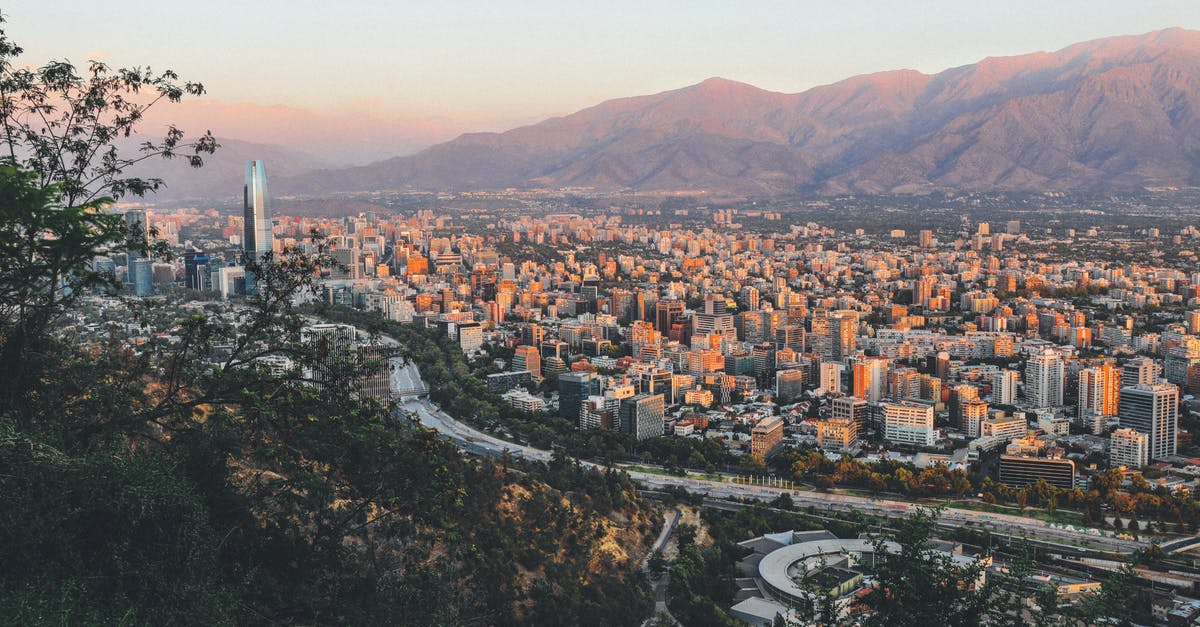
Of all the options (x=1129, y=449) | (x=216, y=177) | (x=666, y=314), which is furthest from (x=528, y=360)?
(x=216, y=177)

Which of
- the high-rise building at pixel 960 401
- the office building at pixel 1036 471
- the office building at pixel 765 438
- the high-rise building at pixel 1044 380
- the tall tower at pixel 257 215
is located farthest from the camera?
the tall tower at pixel 257 215

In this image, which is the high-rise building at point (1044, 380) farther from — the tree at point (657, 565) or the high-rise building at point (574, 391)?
the tree at point (657, 565)

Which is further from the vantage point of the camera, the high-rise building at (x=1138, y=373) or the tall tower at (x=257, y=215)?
the tall tower at (x=257, y=215)

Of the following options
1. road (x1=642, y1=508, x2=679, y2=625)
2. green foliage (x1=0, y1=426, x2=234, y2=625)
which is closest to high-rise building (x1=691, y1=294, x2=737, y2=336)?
road (x1=642, y1=508, x2=679, y2=625)

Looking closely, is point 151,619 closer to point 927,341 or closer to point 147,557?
point 147,557

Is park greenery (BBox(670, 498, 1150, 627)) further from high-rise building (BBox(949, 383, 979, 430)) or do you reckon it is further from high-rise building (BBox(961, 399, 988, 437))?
high-rise building (BBox(949, 383, 979, 430))

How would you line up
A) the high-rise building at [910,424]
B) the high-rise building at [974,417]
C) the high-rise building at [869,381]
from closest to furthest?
1. the high-rise building at [910,424]
2. the high-rise building at [974,417]
3. the high-rise building at [869,381]

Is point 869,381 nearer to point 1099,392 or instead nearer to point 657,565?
point 1099,392

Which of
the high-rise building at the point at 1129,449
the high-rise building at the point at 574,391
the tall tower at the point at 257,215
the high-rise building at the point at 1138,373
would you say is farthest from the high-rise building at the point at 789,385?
the tall tower at the point at 257,215
